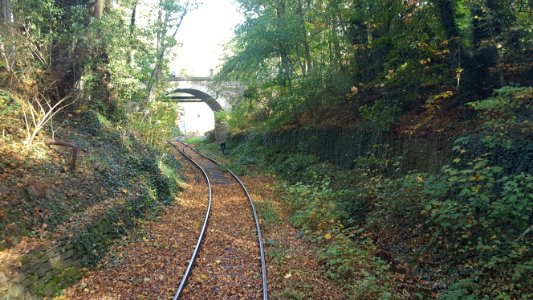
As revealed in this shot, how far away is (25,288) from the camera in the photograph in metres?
5.28

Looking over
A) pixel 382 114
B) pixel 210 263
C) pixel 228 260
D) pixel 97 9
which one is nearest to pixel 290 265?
pixel 228 260

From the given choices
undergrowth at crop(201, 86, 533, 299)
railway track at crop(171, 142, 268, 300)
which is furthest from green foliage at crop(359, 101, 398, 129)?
railway track at crop(171, 142, 268, 300)

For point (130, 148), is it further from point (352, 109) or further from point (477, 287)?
point (477, 287)

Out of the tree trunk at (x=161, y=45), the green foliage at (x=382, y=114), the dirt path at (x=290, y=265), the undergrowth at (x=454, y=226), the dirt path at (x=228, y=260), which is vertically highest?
the tree trunk at (x=161, y=45)

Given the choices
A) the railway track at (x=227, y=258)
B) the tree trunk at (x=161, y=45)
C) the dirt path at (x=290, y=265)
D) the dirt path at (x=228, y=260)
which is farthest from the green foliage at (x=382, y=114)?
the tree trunk at (x=161, y=45)

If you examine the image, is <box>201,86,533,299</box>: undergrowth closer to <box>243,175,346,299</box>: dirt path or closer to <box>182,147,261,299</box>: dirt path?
<box>243,175,346,299</box>: dirt path

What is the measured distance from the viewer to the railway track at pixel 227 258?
5.89m

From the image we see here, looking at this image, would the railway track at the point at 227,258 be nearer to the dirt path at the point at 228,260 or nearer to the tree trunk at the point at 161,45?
the dirt path at the point at 228,260

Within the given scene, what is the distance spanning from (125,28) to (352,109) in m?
9.26

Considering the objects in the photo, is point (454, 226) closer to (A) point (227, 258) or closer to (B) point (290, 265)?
(B) point (290, 265)

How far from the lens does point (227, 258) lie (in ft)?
24.0

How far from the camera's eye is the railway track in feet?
19.3

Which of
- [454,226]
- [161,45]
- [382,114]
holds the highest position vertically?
[161,45]

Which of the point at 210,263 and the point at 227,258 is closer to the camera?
the point at 210,263
